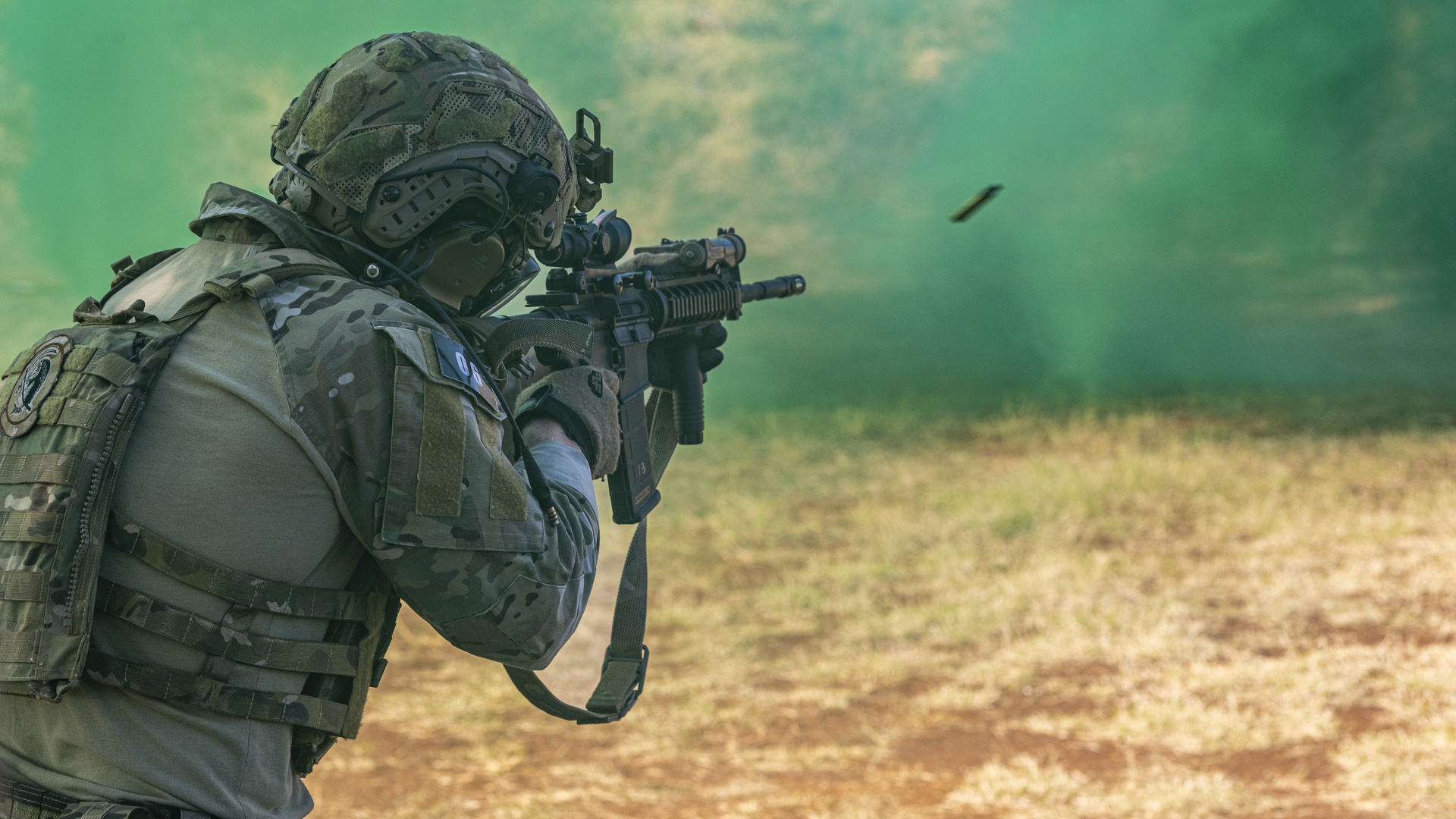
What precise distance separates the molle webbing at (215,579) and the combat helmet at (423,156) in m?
0.51

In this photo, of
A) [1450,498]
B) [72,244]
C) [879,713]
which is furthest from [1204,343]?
[72,244]

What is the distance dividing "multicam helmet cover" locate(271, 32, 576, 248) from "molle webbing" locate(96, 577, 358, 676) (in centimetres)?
63

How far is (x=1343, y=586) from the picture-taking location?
270 inches

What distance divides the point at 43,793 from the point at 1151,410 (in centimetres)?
914

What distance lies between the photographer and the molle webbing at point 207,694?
1521mm

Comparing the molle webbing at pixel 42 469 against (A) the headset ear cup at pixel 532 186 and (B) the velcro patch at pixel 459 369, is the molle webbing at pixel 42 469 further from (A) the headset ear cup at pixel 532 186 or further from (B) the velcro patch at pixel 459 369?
(A) the headset ear cup at pixel 532 186

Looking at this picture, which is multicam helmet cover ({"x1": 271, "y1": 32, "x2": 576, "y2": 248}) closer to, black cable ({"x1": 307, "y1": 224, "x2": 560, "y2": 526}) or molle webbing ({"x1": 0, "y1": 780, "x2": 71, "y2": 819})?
black cable ({"x1": 307, "y1": 224, "x2": 560, "y2": 526})

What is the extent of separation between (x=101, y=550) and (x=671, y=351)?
1.61 metres

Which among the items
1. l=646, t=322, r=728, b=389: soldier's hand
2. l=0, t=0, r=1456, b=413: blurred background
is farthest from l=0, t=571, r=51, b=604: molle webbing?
l=0, t=0, r=1456, b=413: blurred background

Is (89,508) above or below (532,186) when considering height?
below

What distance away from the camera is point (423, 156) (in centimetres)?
179

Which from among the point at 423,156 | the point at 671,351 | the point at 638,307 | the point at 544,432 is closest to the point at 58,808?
the point at 544,432

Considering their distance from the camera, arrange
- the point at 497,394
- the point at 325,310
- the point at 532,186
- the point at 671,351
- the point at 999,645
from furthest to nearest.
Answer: the point at 999,645 → the point at 671,351 → the point at 532,186 → the point at 497,394 → the point at 325,310

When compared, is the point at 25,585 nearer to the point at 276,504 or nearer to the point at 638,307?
the point at 276,504
